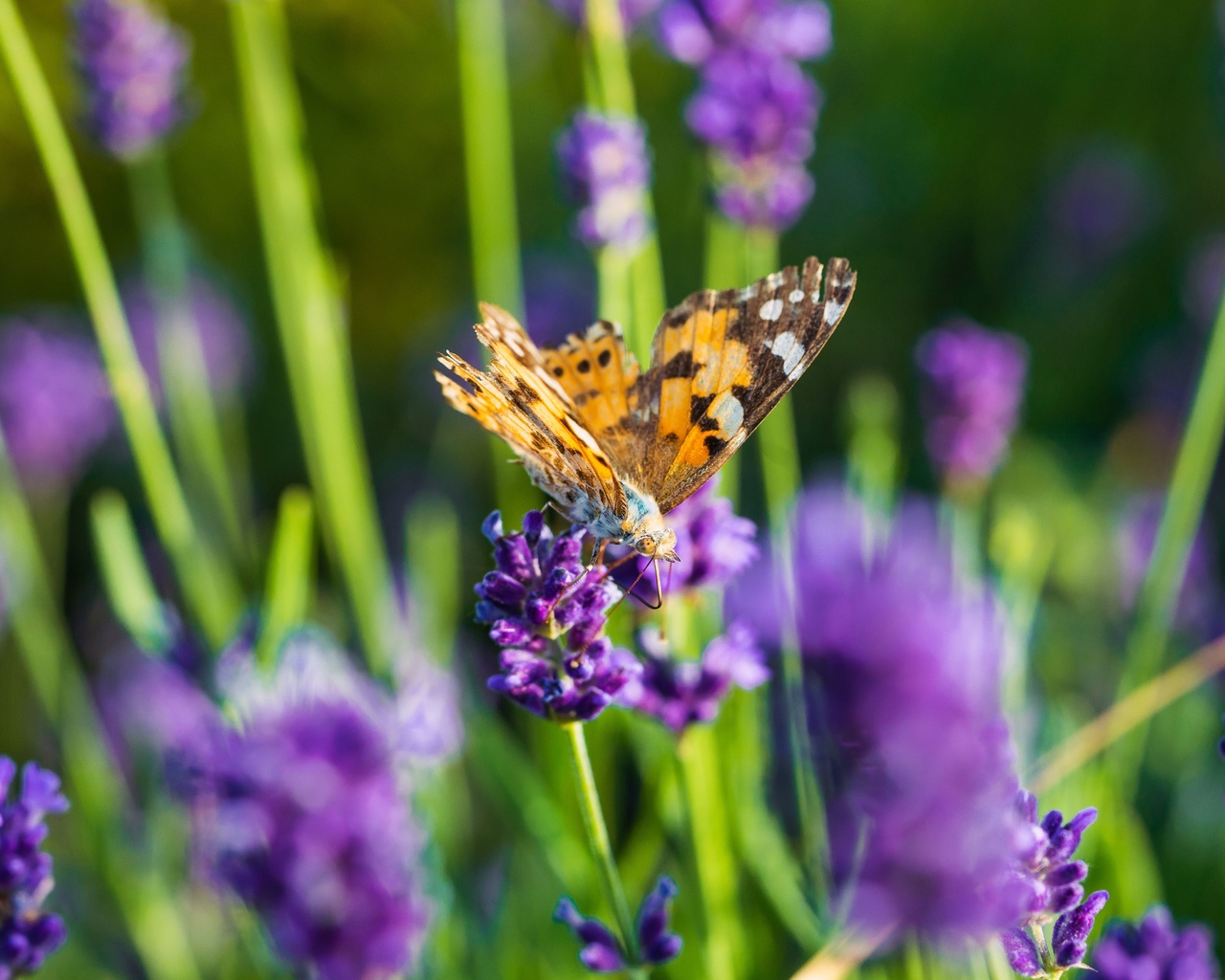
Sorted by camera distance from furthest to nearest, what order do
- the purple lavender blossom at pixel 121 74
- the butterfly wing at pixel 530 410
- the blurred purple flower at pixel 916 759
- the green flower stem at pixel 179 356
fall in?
the green flower stem at pixel 179 356 < the purple lavender blossom at pixel 121 74 < the butterfly wing at pixel 530 410 < the blurred purple flower at pixel 916 759

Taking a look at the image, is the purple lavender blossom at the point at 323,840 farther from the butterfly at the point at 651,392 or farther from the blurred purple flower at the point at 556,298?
the blurred purple flower at the point at 556,298

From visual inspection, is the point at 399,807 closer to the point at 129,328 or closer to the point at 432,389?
the point at 432,389

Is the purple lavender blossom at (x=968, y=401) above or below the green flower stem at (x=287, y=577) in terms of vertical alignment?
above

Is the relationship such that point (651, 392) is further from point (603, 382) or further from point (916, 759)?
point (916, 759)

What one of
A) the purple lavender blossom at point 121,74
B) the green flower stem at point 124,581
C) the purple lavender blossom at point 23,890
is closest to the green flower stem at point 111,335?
the green flower stem at point 124,581

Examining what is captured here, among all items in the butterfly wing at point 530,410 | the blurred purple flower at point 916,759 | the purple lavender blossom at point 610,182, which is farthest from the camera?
the purple lavender blossom at point 610,182

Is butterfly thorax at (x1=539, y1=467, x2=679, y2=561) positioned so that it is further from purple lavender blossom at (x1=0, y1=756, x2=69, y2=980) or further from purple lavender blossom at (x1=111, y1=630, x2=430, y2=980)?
purple lavender blossom at (x1=0, y1=756, x2=69, y2=980)
